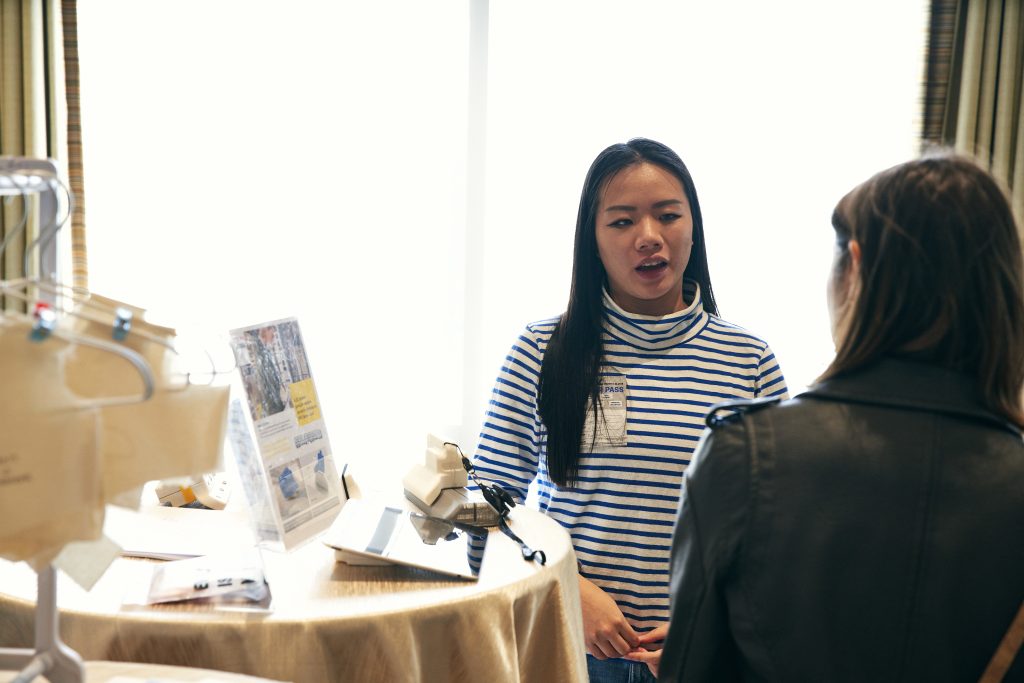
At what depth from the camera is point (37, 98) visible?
2.97 m

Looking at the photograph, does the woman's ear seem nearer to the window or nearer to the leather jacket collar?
the leather jacket collar

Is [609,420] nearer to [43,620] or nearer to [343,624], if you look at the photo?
[343,624]

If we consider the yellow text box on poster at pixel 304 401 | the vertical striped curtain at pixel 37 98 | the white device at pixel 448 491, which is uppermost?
the vertical striped curtain at pixel 37 98

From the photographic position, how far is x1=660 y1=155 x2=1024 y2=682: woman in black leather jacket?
35.7 inches

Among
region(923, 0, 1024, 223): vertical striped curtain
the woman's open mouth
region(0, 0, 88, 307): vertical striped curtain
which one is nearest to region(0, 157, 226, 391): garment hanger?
the woman's open mouth

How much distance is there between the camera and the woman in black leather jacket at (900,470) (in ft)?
2.97

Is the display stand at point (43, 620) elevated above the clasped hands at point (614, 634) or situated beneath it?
elevated above

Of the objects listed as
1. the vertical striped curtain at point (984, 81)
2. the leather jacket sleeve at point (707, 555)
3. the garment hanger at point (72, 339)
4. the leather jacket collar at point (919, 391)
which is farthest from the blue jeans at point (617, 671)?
the vertical striped curtain at point (984, 81)

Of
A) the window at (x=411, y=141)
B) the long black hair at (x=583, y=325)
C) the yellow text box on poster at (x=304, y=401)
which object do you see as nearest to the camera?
the yellow text box on poster at (x=304, y=401)

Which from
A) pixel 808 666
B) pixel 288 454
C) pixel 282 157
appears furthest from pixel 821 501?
pixel 282 157

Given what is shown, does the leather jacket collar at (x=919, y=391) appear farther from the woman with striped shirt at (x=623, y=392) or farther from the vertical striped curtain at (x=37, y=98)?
the vertical striped curtain at (x=37, y=98)

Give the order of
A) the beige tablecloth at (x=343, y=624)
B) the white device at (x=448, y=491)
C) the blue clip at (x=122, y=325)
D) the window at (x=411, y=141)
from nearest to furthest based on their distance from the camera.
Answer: the blue clip at (x=122, y=325), the beige tablecloth at (x=343, y=624), the white device at (x=448, y=491), the window at (x=411, y=141)

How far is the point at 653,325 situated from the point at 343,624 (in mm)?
899

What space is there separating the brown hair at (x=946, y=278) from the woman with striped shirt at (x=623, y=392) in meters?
0.74
